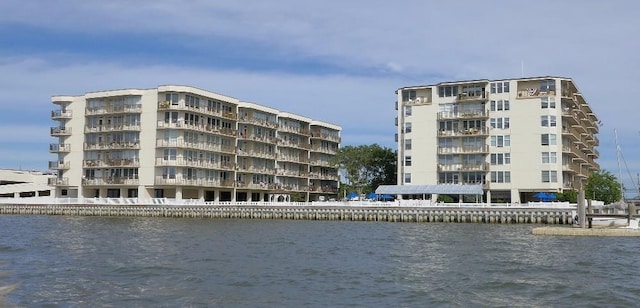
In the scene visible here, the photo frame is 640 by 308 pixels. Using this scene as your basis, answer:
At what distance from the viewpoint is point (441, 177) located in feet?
325

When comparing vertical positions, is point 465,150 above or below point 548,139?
below

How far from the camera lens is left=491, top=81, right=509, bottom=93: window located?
96312mm

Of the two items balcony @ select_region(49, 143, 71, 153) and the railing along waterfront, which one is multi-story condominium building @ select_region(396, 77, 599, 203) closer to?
the railing along waterfront

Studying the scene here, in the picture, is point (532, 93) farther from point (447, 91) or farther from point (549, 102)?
point (447, 91)

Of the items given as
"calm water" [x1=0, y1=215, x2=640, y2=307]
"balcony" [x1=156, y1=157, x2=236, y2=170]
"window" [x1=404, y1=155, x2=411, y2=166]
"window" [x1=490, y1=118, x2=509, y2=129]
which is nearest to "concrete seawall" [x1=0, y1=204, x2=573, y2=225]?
"balcony" [x1=156, y1=157, x2=236, y2=170]

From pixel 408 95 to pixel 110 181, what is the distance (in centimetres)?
4862

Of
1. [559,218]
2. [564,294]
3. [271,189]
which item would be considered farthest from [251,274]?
[271,189]

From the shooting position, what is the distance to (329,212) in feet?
268

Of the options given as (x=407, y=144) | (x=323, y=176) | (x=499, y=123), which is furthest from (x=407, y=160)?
(x=323, y=176)

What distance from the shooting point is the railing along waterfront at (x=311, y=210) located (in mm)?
71812

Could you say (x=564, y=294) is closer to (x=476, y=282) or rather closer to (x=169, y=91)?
(x=476, y=282)

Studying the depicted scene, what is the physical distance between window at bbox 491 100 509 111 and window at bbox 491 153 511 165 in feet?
22.2

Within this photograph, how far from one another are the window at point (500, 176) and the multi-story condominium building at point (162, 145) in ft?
134

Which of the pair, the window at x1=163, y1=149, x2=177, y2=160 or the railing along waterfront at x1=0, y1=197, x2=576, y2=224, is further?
the window at x1=163, y1=149, x2=177, y2=160
